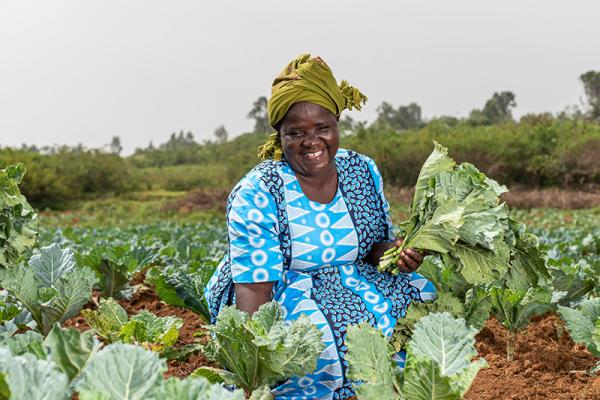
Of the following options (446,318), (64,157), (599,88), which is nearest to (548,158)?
(599,88)

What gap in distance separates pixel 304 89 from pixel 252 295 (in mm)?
877

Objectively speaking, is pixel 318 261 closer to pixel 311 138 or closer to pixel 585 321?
pixel 311 138

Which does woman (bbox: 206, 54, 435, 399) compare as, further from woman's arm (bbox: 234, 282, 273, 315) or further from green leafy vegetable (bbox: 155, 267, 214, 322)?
green leafy vegetable (bbox: 155, 267, 214, 322)

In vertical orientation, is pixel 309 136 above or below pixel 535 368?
above

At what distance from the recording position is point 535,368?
2998 millimetres

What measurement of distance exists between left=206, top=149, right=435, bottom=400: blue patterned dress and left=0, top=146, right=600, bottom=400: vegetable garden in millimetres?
175

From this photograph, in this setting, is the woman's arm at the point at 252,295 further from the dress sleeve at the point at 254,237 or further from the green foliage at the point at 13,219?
the green foliage at the point at 13,219

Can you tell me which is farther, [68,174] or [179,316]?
[68,174]

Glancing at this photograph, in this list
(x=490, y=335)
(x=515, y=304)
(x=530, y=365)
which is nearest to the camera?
(x=530, y=365)

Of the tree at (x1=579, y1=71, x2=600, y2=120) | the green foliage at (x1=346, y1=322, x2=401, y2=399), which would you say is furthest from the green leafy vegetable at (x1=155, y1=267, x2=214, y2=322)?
the tree at (x1=579, y1=71, x2=600, y2=120)

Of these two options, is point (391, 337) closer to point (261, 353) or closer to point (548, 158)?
point (261, 353)

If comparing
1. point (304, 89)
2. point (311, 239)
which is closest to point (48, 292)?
point (311, 239)

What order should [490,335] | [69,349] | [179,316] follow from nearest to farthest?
[69,349] → [490,335] → [179,316]

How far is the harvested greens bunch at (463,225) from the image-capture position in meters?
2.55
